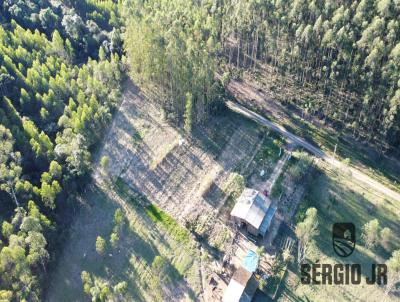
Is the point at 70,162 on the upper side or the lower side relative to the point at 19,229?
upper

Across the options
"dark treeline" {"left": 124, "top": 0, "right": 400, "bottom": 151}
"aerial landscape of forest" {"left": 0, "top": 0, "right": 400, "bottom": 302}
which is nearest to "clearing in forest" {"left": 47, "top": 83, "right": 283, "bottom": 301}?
"aerial landscape of forest" {"left": 0, "top": 0, "right": 400, "bottom": 302}

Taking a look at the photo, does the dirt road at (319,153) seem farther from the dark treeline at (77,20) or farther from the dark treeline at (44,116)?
the dark treeline at (77,20)

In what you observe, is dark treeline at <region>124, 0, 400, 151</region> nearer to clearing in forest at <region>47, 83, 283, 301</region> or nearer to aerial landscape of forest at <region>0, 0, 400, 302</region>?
aerial landscape of forest at <region>0, 0, 400, 302</region>

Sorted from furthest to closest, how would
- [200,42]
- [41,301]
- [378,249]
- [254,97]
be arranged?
[254,97] < [200,42] < [378,249] < [41,301]

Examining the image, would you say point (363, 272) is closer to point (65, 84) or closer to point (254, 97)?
point (254, 97)

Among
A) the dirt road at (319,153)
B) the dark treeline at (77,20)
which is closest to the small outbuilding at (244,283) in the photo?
the dirt road at (319,153)

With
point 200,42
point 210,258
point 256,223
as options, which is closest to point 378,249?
point 256,223
